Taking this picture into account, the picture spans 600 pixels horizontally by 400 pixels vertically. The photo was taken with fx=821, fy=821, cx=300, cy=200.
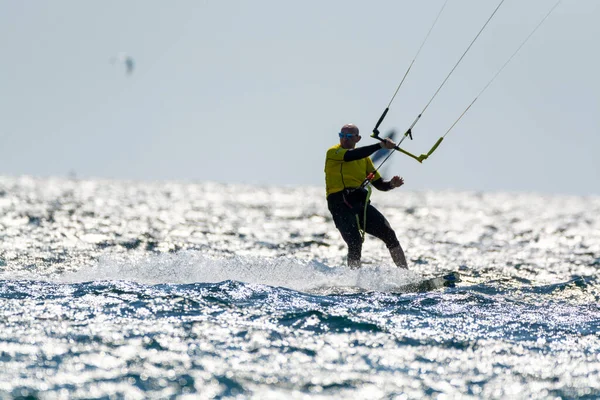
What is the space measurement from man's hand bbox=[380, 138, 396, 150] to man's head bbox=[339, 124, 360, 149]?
92 centimetres

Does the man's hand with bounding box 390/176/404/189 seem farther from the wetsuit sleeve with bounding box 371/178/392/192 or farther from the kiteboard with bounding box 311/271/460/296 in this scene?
the kiteboard with bounding box 311/271/460/296

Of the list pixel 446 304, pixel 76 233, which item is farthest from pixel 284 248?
pixel 446 304

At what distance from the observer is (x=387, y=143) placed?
1138cm

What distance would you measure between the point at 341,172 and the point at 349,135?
0.64 meters

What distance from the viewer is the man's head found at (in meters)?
12.3

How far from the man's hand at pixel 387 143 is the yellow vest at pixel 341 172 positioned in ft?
3.66

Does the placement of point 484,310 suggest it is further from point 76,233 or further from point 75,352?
point 76,233

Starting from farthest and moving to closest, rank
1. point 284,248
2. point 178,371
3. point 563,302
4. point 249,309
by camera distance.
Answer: point 284,248, point 563,302, point 249,309, point 178,371

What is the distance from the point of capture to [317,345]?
7.16m

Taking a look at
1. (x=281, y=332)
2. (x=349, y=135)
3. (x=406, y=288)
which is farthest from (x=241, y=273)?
(x=281, y=332)

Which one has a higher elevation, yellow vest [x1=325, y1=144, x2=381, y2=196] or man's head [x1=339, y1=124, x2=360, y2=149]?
man's head [x1=339, y1=124, x2=360, y2=149]

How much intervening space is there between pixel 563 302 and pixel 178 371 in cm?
604

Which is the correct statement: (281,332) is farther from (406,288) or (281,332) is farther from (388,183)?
(388,183)

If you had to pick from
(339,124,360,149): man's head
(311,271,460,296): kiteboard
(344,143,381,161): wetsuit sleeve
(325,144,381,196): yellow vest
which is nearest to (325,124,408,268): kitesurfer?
(325,144,381,196): yellow vest
